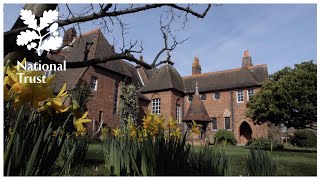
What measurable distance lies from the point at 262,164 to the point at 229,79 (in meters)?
29.8

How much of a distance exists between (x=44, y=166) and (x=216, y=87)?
30.6 metres

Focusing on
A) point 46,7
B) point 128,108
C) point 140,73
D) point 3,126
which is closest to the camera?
point 3,126

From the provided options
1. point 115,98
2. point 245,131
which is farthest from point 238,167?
point 245,131

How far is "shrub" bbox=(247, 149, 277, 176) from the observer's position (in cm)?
282

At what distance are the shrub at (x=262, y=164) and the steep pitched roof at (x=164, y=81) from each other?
2726 cm

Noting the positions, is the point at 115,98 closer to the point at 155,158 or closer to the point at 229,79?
the point at 229,79

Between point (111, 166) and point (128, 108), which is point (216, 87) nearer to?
point (128, 108)

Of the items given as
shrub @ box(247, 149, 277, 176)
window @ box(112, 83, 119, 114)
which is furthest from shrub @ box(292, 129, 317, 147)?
shrub @ box(247, 149, 277, 176)

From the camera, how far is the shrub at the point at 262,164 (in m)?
2.82

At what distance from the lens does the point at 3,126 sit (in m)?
1.51

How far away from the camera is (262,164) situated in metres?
2.82

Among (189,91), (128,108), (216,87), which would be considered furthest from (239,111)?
(128,108)

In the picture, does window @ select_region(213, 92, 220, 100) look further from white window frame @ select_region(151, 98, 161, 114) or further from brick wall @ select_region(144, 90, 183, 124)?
white window frame @ select_region(151, 98, 161, 114)

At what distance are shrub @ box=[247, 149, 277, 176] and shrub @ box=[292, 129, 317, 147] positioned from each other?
26.5 metres
